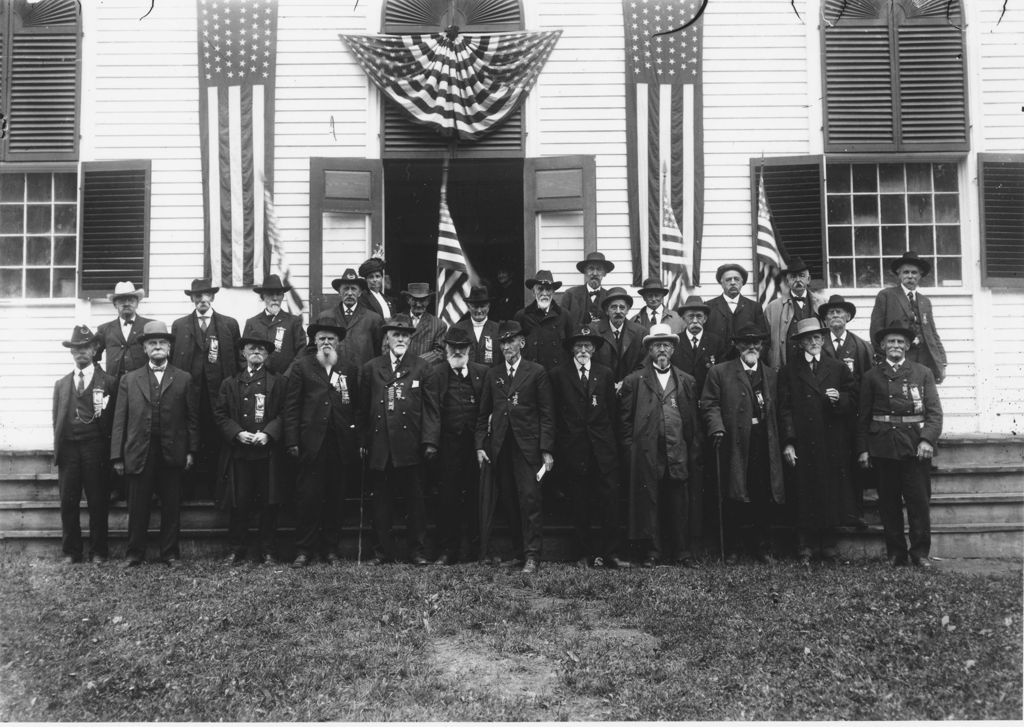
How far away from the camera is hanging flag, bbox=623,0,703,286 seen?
10.6 metres

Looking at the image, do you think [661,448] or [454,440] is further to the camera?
[454,440]

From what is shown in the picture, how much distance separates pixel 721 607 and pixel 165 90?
858 cm

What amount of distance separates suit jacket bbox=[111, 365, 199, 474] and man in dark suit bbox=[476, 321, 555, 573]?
9.08 feet

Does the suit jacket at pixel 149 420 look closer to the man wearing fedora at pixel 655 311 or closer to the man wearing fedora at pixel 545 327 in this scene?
the man wearing fedora at pixel 545 327

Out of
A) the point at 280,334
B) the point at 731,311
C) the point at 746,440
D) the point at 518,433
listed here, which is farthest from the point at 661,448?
the point at 280,334

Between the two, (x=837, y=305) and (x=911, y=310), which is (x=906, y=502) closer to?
(x=837, y=305)

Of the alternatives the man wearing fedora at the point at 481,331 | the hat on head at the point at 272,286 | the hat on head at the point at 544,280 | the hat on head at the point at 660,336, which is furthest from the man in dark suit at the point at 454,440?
the hat on head at the point at 272,286

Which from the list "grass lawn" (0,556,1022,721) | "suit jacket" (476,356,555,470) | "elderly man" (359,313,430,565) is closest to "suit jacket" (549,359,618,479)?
"suit jacket" (476,356,555,470)

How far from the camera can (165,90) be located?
10656mm

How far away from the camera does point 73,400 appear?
855cm

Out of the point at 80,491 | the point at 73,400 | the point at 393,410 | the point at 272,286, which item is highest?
the point at 272,286

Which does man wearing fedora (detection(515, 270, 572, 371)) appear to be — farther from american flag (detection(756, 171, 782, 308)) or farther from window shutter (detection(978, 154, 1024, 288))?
window shutter (detection(978, 154, 1024, 288))

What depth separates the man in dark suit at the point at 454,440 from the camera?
823cm

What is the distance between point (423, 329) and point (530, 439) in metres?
1.95
